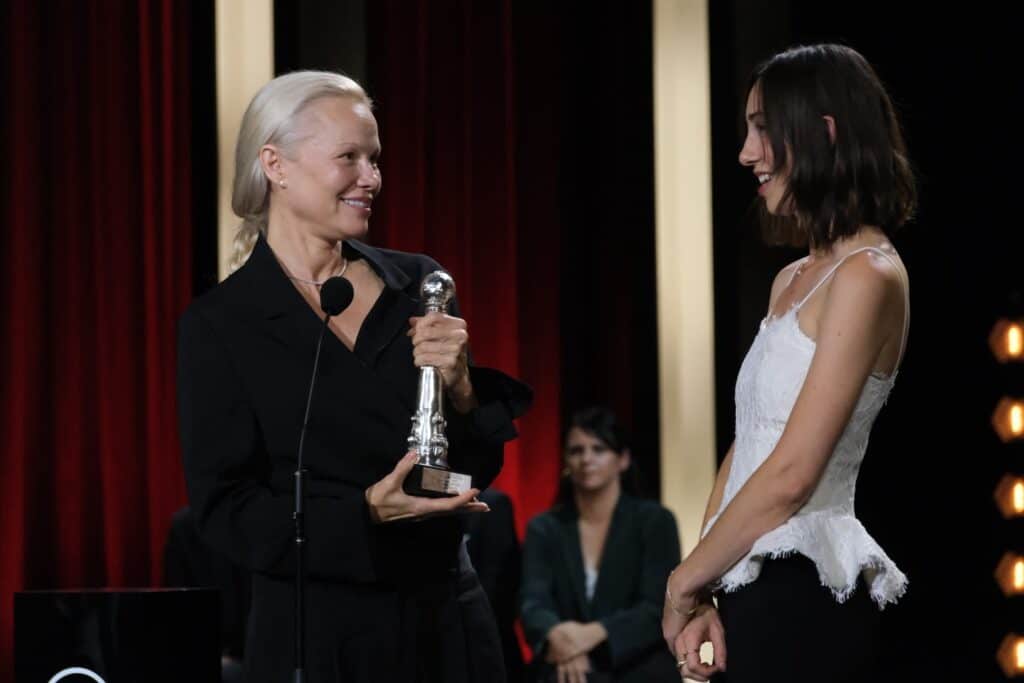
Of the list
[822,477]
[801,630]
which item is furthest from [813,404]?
[801,630]

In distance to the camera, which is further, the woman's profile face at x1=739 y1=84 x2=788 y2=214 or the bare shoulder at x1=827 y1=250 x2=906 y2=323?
the woman's profile face at x1=739 y1=84 x2=788 y2=214

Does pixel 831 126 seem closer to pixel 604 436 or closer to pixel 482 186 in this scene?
pixel 604 436

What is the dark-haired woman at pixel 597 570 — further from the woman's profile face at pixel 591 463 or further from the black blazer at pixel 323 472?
the black blazer at pixel 323 472

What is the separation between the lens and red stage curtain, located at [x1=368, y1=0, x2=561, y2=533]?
443 cm

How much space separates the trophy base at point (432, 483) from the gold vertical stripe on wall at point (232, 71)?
263cm

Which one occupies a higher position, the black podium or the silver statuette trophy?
the silver statuette trophy

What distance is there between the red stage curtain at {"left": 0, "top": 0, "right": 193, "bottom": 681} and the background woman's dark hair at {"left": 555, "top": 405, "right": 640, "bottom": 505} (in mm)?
1157

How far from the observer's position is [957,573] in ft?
15.0

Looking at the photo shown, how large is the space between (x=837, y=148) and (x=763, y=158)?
94 millimetres

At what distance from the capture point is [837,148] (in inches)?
67.1

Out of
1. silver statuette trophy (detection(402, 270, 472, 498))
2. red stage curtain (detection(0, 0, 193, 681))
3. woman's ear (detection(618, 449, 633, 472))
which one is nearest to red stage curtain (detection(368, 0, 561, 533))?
woman's ear (detection(618, 449, 633, 472))

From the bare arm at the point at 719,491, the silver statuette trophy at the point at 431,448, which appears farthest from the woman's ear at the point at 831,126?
the silver statuette trophy at the point at 431,448

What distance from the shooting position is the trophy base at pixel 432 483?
1654 millimetres

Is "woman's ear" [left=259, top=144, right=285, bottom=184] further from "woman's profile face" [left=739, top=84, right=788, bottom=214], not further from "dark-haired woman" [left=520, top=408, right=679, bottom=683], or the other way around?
"dark-haired woman" [left=520, top=408, right=679, bottom=683]
